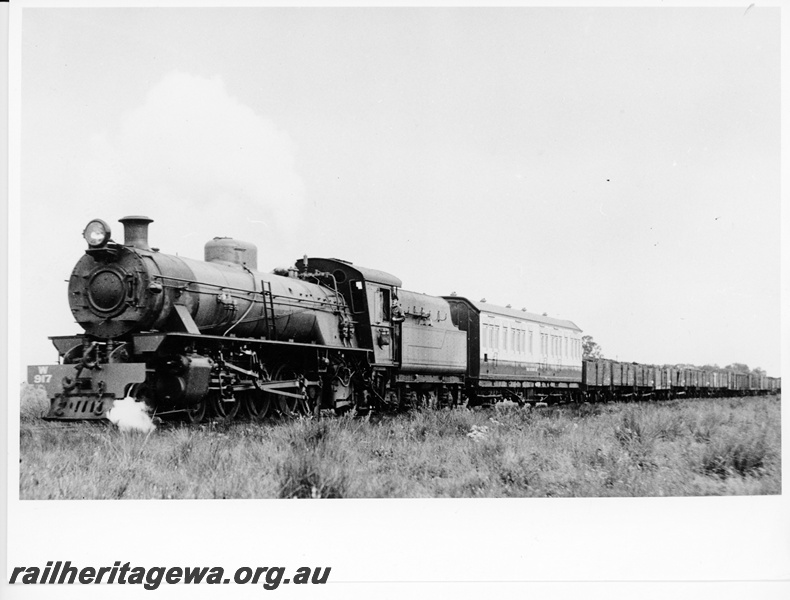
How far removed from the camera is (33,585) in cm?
762

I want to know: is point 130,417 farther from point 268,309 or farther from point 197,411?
point 268,309

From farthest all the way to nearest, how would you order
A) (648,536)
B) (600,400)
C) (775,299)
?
(600,400) → (775,299) → (648,536)

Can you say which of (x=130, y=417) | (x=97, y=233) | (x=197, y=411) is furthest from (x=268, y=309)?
(x=130, y=417)

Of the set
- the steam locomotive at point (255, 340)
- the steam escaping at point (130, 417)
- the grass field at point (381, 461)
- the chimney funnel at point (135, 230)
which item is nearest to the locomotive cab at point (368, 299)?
the steam locomotive at point (255, 340)

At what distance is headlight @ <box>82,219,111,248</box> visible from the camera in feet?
36.0

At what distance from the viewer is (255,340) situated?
12.4 metres

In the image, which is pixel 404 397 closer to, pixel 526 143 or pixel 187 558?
pixel 526 143

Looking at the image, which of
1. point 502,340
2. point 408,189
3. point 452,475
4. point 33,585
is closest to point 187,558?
point 33,585

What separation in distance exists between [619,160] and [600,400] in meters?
17.2

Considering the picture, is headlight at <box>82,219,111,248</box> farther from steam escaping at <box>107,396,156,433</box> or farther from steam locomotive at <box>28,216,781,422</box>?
steam escaping at <box>107,396,156,433</box>

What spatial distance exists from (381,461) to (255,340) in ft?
11.6

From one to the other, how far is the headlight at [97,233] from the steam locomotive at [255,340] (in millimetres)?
16

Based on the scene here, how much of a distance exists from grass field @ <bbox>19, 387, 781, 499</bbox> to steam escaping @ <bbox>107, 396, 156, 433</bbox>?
175 millimetres

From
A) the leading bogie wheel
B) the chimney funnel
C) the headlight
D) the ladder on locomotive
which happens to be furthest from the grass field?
the chimney funnel
